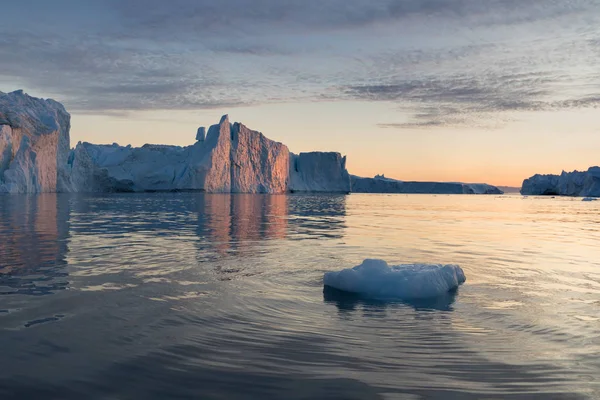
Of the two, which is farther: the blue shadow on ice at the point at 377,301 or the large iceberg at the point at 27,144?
the large iceberg at the point at 27,144

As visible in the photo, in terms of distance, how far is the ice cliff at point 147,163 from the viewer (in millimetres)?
49750

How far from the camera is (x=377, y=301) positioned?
6395 mm

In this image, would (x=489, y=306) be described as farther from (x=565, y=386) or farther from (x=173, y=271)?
(x=173, y=271)

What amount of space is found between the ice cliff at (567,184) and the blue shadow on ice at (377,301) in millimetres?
91688

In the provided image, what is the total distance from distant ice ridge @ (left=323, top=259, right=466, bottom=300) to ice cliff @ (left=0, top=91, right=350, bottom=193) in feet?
166

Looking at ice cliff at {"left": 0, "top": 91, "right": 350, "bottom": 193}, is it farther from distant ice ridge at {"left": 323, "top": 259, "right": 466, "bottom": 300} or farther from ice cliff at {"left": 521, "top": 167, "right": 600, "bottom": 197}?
distant ice ridge at {"left": 323, "top": 259, "right": 466, "bottom": 300}

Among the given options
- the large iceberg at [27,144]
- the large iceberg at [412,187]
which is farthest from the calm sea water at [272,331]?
the large iceberg at [412,187]

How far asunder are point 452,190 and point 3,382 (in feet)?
475

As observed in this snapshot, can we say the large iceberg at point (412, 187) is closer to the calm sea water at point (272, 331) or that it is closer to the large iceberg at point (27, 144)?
the large iceberg at point (27, 144)

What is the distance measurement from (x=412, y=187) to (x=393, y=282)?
136764 millimetres

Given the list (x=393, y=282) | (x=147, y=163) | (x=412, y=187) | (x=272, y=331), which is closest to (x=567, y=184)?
(x=412, y=187)

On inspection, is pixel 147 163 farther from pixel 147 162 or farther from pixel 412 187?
pixel 412 187

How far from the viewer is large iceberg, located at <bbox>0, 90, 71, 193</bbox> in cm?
4812

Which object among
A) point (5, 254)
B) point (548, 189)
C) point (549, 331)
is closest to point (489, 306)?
point (549, 331)
